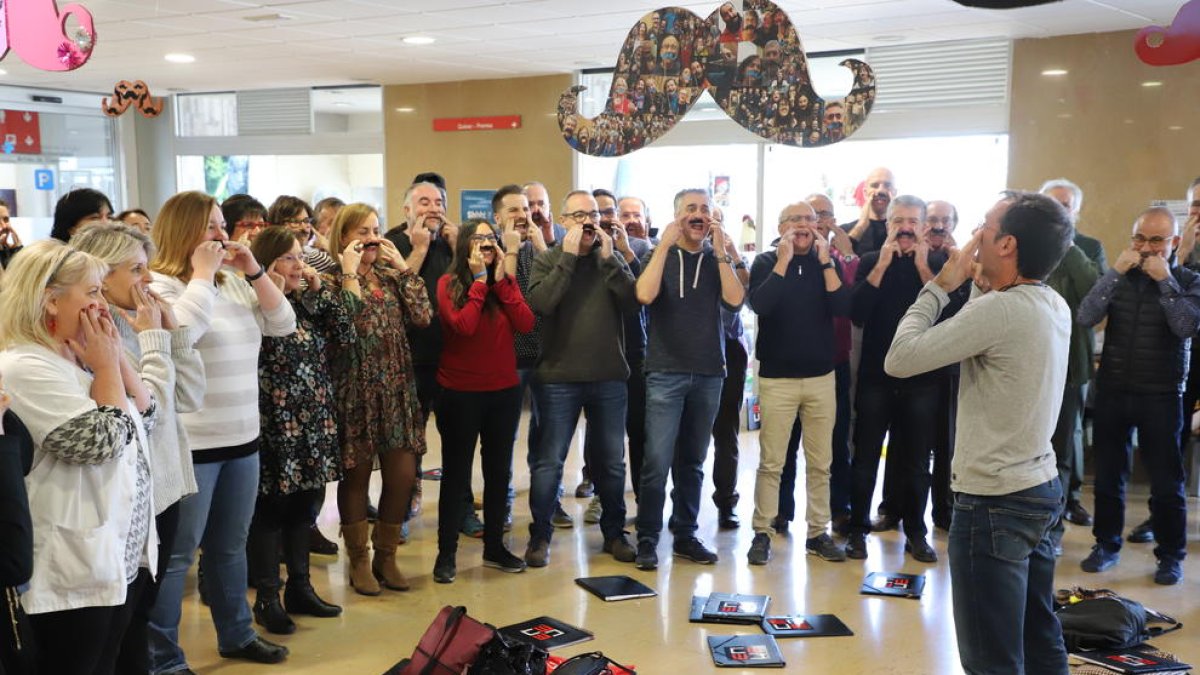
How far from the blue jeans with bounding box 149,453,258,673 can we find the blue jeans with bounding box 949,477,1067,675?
2.23 metres

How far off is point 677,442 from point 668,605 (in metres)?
0.90

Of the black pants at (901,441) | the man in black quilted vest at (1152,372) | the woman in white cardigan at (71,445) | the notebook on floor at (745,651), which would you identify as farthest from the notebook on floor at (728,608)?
the woman in white cardigan at (71,445)

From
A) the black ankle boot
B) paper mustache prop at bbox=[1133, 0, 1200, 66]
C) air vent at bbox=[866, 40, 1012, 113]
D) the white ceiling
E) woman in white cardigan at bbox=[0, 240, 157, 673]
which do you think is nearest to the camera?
woman in white cardigan at bbox=[0, 240, 157, 673]

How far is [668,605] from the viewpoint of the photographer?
437cm

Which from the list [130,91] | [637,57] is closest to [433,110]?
[130,91]

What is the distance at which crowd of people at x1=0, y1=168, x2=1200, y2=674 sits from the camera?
2.47 meters

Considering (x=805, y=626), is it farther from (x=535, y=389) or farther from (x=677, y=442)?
(x=535, y=389)

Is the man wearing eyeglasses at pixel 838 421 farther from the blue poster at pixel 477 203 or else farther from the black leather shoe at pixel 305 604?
the blue poster at pixel 477 203

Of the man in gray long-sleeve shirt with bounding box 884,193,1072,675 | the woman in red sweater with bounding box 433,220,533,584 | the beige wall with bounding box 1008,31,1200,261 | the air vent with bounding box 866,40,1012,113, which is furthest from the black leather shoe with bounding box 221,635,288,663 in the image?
the beige wall with bounding box 1008,31,1200,261

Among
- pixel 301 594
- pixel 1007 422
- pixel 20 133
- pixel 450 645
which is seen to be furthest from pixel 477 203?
pixel 1007 422

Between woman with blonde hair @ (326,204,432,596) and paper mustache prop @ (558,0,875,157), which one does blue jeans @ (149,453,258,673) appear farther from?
paper mustache prop @ (558,0,875,157)

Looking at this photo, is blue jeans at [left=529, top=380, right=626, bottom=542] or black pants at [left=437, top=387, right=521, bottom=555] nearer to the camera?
black pants at [left=437, top=387, right=521, bottom=555]

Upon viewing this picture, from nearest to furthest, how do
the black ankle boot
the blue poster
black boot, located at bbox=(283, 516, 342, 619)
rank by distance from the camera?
the black ankle boot → black boot, located at bbox=(283, 516, 342, 619) → the blue poster

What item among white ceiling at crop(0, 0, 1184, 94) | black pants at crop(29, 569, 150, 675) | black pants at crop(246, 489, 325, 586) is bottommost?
black pants at crop(246, 489, 325, 586)
